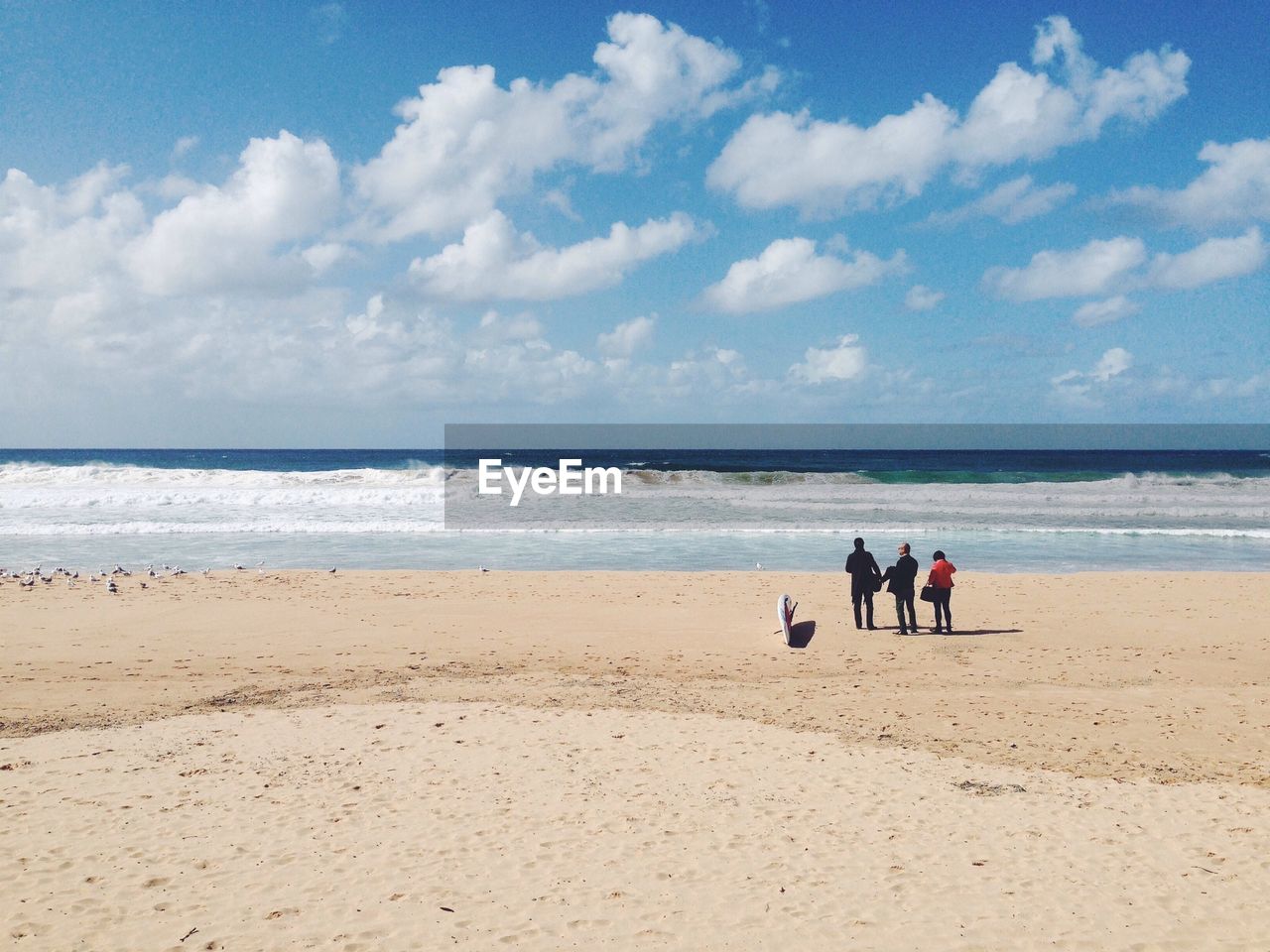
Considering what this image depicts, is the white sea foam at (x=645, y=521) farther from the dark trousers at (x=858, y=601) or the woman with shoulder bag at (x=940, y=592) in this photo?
the woman with shoulder bag at (x=940, y=592)

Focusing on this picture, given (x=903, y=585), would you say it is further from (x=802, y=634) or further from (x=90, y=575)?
(x=90, y=575)

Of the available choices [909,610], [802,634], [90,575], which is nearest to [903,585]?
[909,610]

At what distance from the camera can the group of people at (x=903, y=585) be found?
13.0 metres

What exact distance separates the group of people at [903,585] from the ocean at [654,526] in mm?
6878

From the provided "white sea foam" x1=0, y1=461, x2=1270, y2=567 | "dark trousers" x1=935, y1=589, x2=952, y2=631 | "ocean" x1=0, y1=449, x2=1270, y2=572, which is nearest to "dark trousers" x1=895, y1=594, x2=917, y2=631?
"dark trousers" x1=935, y1=589, x2=952, y2=631

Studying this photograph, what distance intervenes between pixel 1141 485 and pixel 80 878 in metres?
51.7

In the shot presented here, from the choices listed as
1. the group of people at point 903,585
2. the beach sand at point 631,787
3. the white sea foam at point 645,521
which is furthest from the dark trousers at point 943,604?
the white sea foam at point 645,521

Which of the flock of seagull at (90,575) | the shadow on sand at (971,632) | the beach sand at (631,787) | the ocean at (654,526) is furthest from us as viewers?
the ocean at (654,526)

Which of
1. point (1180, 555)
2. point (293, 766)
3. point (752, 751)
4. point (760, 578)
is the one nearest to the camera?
point (293, 766)

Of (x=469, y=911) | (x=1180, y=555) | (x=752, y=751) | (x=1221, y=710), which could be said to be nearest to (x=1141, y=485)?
(x=1180, y=555)

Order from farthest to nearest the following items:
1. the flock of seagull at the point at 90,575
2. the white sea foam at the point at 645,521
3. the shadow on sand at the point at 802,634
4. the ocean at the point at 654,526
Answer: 1. the white sea foam at the point at 645,521
2. the ocean at the point at 654,526
3. the flock of seagull at the point at 90,575
4. the shadow on sand at the point at 802,634

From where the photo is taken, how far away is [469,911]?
489 centimetres

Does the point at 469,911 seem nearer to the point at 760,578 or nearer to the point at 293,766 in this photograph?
the point at 293,766

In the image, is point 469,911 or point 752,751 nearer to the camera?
point 469,911
